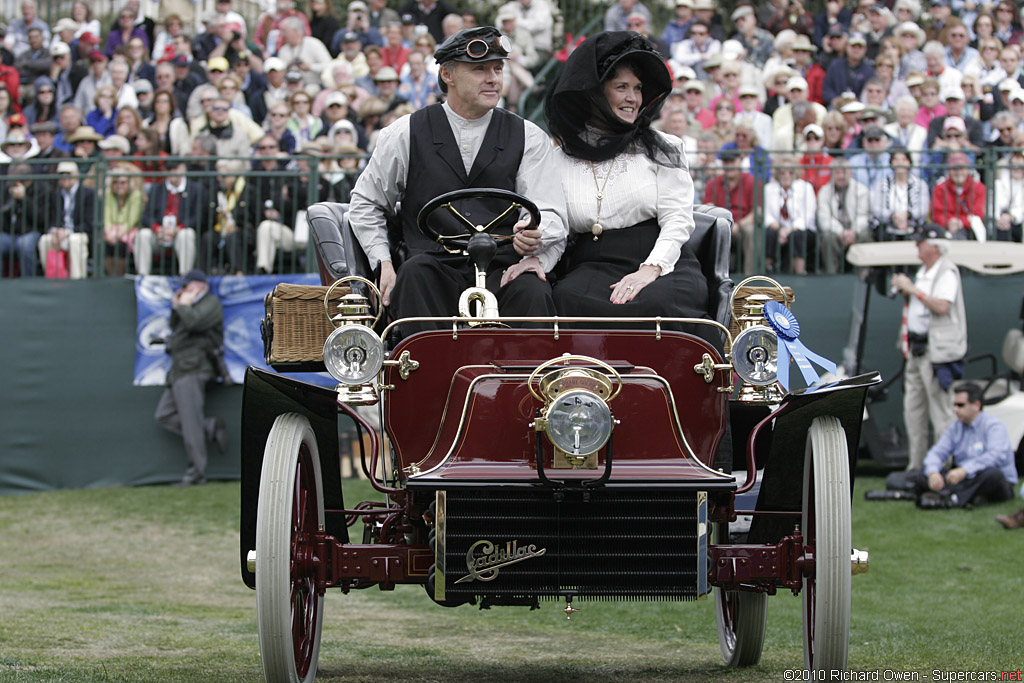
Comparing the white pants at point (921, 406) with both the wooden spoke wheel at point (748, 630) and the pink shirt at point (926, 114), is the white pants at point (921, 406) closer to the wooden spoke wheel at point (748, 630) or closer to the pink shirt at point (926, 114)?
the pink shirt at point (926, 114)

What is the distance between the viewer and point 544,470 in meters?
4.34

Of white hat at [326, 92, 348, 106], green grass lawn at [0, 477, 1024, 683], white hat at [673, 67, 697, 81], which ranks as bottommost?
green grass lawn at [0, 477, 1024, 683]

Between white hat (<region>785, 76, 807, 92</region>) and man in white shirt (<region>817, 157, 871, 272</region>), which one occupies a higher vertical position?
white hat (<region>785, 76, 807, 92</region>)

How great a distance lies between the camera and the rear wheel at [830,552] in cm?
432

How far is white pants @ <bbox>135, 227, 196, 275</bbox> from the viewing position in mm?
13030

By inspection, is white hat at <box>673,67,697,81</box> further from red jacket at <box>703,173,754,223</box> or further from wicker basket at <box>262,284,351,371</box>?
wicker basket at <box>262,284,351,371</box>

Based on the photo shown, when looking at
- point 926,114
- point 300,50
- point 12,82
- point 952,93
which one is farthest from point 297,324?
point 12,82

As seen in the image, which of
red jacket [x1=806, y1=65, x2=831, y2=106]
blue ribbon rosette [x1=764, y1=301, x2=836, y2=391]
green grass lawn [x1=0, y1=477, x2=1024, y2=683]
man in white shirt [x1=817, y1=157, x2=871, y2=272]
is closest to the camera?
blue ribbon rosette [x1=764, y1=301, x2=836, y2=391]

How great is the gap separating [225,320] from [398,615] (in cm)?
521

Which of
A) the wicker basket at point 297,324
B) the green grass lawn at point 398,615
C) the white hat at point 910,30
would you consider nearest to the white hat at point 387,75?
the green grass lawn at point 398,615

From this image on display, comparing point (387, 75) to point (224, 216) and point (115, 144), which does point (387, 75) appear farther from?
point (115, 144)

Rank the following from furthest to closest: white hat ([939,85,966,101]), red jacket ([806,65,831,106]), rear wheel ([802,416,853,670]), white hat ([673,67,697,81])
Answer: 1. red jacket ([806,65,831,106])
2. white hat ([673,67,697,81])
3. white hat ([939,85,966,101])
4. rear wheel ([802,416,853,670])

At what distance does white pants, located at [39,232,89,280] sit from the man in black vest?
794cm

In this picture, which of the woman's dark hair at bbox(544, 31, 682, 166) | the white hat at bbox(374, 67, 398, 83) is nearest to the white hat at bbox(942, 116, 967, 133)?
the white hat at bbox(374, 67, 398, 83)
